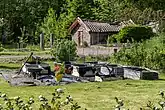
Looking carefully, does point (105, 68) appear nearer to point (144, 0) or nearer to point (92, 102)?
point (92, 102)

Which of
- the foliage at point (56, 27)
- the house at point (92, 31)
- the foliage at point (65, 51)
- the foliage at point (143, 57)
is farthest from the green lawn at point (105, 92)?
the foliage at point (56, 27)

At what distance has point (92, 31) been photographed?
37781 millimetres

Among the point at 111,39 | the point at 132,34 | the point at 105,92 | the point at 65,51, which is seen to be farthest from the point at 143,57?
the point at 111,39

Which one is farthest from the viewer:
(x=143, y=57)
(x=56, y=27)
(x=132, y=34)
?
(x=56, y=27)

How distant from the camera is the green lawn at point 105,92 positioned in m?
13.2

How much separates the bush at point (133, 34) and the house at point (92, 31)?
7.77 ft

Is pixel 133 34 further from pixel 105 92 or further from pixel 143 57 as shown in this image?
pixel 105 92

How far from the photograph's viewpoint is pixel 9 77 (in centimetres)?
1995

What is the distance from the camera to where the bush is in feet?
118

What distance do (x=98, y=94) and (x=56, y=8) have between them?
44.4 metres

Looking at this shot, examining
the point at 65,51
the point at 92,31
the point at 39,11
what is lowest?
the point at 65,51

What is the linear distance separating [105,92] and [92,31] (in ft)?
73.4

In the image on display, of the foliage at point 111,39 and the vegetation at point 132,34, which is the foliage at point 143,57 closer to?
the vegetation at point 132,34

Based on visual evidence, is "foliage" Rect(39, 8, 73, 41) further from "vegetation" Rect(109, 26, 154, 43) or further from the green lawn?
the green lawn
